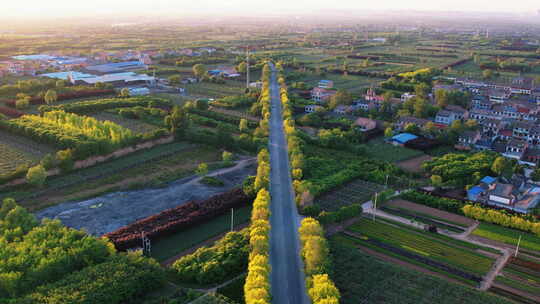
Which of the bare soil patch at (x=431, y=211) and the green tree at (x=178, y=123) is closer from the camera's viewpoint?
the bare soil patch at (x=431, y=211)

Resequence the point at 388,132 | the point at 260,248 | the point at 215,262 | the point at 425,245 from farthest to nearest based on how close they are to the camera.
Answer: the point at 388,132 < the point at 425,245 < the point at 260,248 < the point at 215,262

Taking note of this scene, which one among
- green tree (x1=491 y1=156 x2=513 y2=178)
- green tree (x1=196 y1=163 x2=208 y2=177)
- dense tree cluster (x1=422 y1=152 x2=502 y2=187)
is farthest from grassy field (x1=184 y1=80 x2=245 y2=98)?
green tree (x1=491 y1=156 x2=513 y2=178)

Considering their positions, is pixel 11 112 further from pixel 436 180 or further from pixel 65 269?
pixel 436 180

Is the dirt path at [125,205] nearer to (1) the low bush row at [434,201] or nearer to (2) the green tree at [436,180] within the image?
(1) the low bush row at [434,201]

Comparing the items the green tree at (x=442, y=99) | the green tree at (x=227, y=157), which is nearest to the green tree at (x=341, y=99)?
the green tree at (x=442, y=99)

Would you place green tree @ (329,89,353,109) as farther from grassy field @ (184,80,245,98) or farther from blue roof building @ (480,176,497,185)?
blue roof building @ (480,176,497,185)

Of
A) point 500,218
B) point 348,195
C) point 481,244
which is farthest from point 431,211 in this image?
point 348,195

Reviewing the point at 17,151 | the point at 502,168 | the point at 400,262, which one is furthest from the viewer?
the point at 17,151
